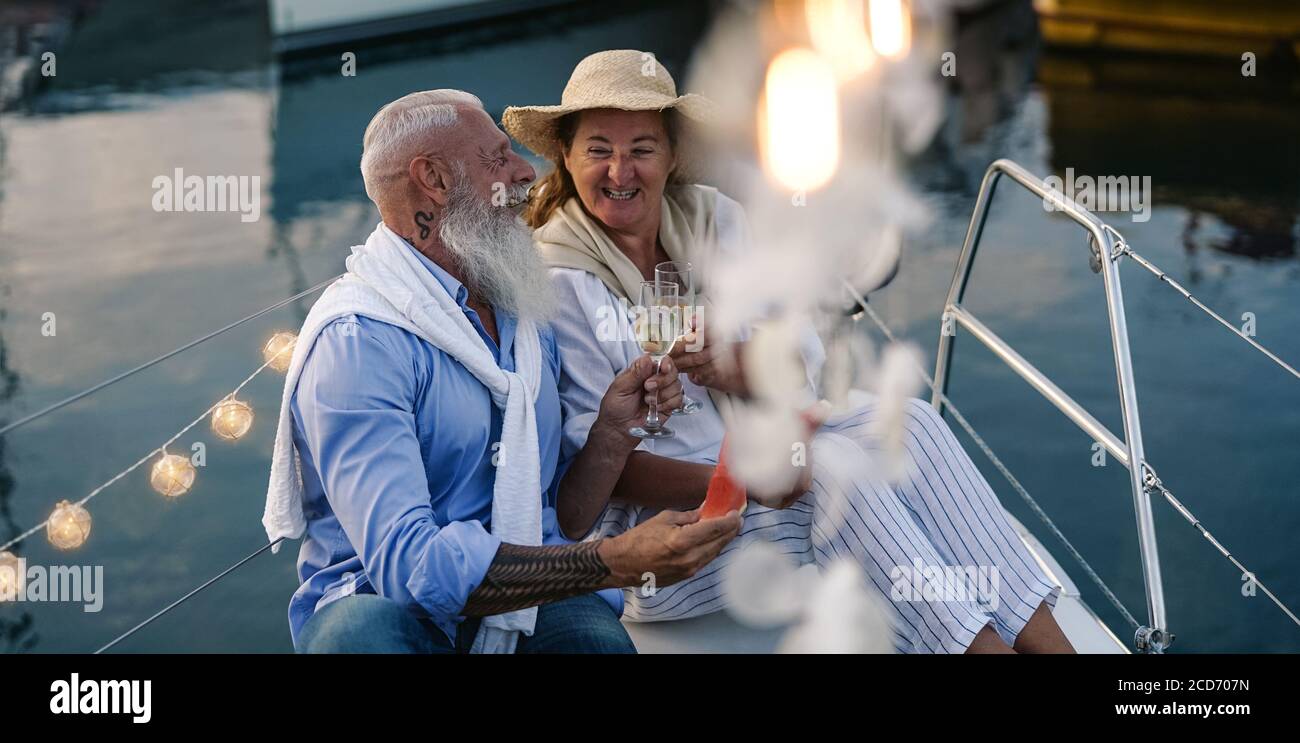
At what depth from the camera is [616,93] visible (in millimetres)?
2369

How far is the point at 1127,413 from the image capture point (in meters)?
2.17

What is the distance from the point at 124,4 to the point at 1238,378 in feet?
45.1

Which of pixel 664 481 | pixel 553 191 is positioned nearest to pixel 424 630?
pixel 664 481

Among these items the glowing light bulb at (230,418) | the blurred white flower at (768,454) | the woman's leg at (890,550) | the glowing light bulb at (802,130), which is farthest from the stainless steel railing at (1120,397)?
→ the glowing light bulb at (802,130)

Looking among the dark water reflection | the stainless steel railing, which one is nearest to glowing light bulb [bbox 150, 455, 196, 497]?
the stainless steel railing

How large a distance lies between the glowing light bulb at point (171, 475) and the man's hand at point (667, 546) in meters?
1.15

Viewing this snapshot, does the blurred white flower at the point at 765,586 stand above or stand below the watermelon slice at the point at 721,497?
below

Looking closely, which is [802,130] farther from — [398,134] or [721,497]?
[721,497]

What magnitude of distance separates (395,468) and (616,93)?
0.92m

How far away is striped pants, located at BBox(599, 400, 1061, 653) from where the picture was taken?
2051 millimetres

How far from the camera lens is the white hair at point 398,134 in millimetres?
2023

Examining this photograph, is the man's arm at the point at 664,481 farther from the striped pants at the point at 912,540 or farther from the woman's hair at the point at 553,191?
the woman's hair at the point at 553,191

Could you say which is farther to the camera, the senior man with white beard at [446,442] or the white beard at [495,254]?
the white beard at [495,254]

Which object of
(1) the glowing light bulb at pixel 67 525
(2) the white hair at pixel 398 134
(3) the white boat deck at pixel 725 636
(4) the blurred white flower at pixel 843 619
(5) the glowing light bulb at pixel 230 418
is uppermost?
(2) the white hair at pixel 398 134
